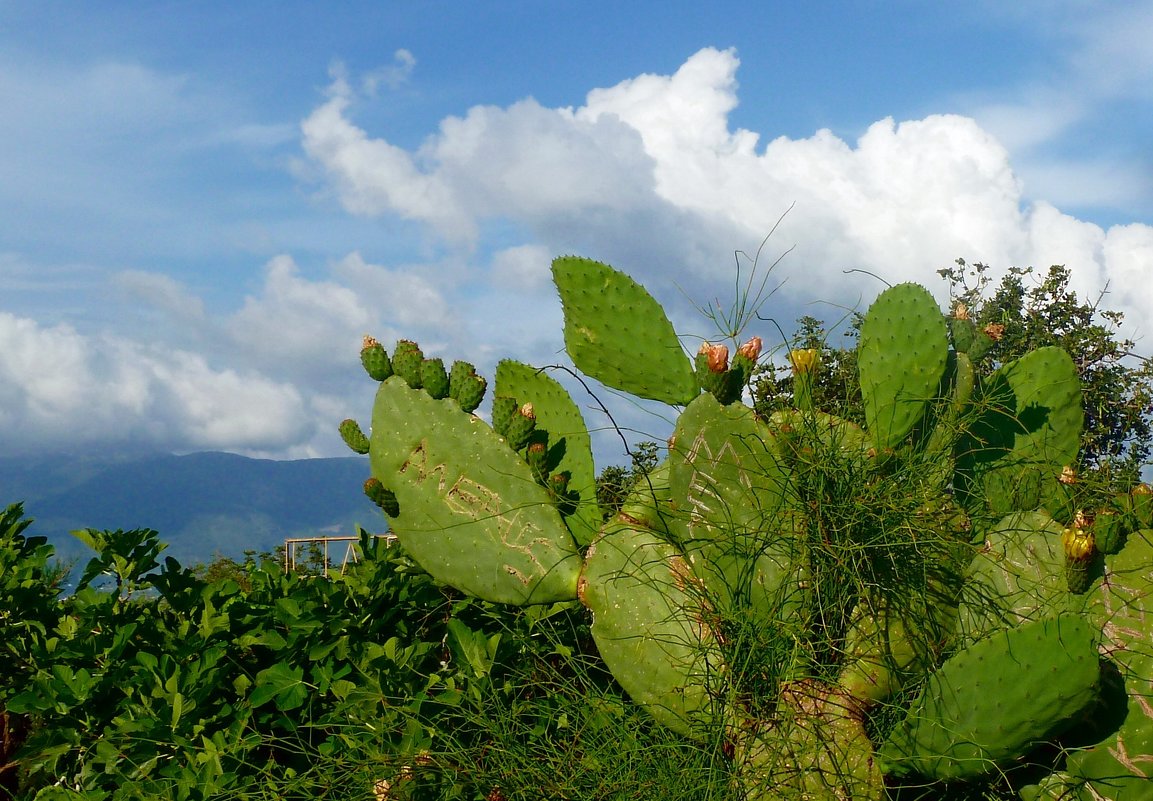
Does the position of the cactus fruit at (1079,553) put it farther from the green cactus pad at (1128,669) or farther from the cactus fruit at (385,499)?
the cactus fruit at (385,499)

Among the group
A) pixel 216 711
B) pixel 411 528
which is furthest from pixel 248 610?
pixel 411 528

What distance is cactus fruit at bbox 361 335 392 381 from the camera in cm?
304

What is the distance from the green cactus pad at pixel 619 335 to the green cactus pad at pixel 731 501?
0.76 feet

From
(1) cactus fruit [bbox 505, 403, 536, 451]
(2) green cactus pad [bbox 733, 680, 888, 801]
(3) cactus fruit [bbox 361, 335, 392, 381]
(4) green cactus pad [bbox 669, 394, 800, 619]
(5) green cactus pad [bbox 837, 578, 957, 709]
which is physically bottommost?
(2) green cactus pad [bbox 733, 680, 888, 801]

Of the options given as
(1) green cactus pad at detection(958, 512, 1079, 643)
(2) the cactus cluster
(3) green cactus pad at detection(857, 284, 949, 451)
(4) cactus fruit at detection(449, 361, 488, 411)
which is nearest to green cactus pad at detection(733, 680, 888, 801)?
(2) the cactus cluster

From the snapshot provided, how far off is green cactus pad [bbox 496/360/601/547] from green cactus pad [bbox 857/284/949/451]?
0.81 metres

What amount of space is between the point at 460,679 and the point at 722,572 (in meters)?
Answer: 0.78

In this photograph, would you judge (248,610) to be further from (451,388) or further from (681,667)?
(681,667)

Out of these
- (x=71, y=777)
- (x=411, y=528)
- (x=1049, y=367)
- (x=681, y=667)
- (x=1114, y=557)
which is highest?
(x=1049, y=367)

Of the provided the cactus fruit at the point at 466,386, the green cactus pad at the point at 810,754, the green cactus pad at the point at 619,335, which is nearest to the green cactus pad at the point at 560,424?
the cactus fruit at the point at 466,386

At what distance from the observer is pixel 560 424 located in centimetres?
304

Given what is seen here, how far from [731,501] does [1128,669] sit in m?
0.89

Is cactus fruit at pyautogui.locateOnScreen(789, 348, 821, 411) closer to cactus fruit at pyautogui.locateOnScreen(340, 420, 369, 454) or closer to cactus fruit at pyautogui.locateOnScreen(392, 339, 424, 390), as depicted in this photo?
cactus fruit at pyautogui.locateOnScreen(392, 339, 424, 390)

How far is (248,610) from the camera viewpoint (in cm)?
268
